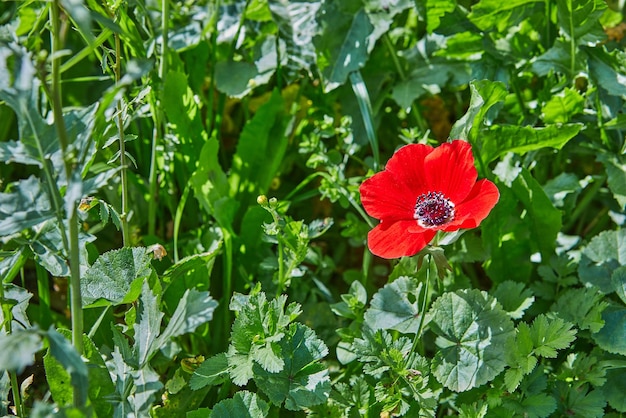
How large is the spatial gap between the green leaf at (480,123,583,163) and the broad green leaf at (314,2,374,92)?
0.31 m

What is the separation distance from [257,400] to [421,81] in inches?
29.6

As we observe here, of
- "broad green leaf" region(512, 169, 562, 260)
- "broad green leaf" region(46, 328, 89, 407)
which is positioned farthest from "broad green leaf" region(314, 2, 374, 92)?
"broad green leaf" region(46, 328, 89, 407)

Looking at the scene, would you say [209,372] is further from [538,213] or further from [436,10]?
[436,10]

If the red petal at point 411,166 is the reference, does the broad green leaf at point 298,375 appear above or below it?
below

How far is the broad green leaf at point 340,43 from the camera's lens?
1.48 meters

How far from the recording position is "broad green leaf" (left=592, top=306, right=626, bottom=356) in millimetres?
1146

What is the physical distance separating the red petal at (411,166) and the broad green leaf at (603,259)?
36 cm

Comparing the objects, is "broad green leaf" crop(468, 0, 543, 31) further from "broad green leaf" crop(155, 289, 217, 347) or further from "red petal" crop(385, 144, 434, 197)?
"broad green leaf" crop(155, 289, 217, 347)

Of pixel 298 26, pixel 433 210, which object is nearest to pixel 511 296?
pixel 433 210

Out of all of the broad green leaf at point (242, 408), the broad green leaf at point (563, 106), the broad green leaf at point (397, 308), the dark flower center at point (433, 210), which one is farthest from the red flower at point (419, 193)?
the broad green leaf at point (563, 106)

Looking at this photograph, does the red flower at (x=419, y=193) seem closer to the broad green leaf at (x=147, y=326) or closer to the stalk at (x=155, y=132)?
the broad green leaf at (x=147, y=326)

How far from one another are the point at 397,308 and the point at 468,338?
12 centimetres

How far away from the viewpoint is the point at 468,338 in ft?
3.75

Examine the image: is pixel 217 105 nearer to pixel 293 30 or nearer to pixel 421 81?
pixel 293 30
